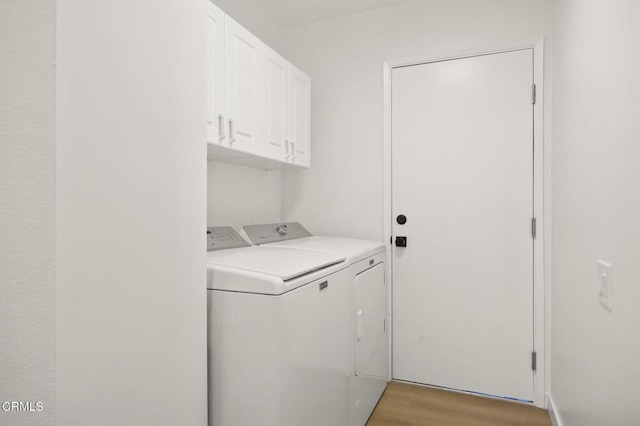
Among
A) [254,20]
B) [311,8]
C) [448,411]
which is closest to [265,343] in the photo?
[448,411]

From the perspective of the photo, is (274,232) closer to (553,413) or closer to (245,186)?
(245,186)

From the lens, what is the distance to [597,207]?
1.22 m

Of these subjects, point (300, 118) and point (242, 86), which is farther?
point (300, 118)

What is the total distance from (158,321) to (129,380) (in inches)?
5.8

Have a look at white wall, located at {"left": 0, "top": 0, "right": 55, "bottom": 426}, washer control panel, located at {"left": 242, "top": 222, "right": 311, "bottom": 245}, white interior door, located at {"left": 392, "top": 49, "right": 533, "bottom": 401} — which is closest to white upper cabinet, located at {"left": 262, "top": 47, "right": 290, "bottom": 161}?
washer control panel, located at {"left": 242, "top": 222, "right": 311, "bottom": 245}

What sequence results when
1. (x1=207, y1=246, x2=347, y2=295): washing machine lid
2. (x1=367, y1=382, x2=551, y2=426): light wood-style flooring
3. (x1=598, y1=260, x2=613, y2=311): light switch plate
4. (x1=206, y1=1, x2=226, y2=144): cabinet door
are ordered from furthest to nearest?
(x1=367, y1=382, x2=551, y2=426): light wood-style flooring
(x1=206, y1=1, x2=226, y2=144): cabinet door
(x1=207, y1=246, x2=347, y2=295): washing machine lid
(x1=598, y1=260, x2=613, y2=311): light switch plate

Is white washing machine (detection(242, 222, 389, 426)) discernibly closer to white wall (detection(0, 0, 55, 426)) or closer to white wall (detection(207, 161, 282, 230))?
white wall (detection(207, 161, 282, 230))

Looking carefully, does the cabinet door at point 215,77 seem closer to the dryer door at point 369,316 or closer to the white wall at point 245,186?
the white wall at point 245,186

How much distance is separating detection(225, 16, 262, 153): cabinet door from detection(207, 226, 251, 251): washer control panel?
0.46 metres

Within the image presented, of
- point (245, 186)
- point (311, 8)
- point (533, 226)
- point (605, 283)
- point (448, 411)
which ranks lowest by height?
point (448, 411)

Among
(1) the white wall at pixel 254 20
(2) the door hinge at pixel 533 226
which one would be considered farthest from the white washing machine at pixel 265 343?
(1) the white wall at pixel 254 20

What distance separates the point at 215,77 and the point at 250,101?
28 centimetres

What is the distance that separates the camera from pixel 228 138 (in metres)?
1.66

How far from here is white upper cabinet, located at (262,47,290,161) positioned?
77.5 inches
